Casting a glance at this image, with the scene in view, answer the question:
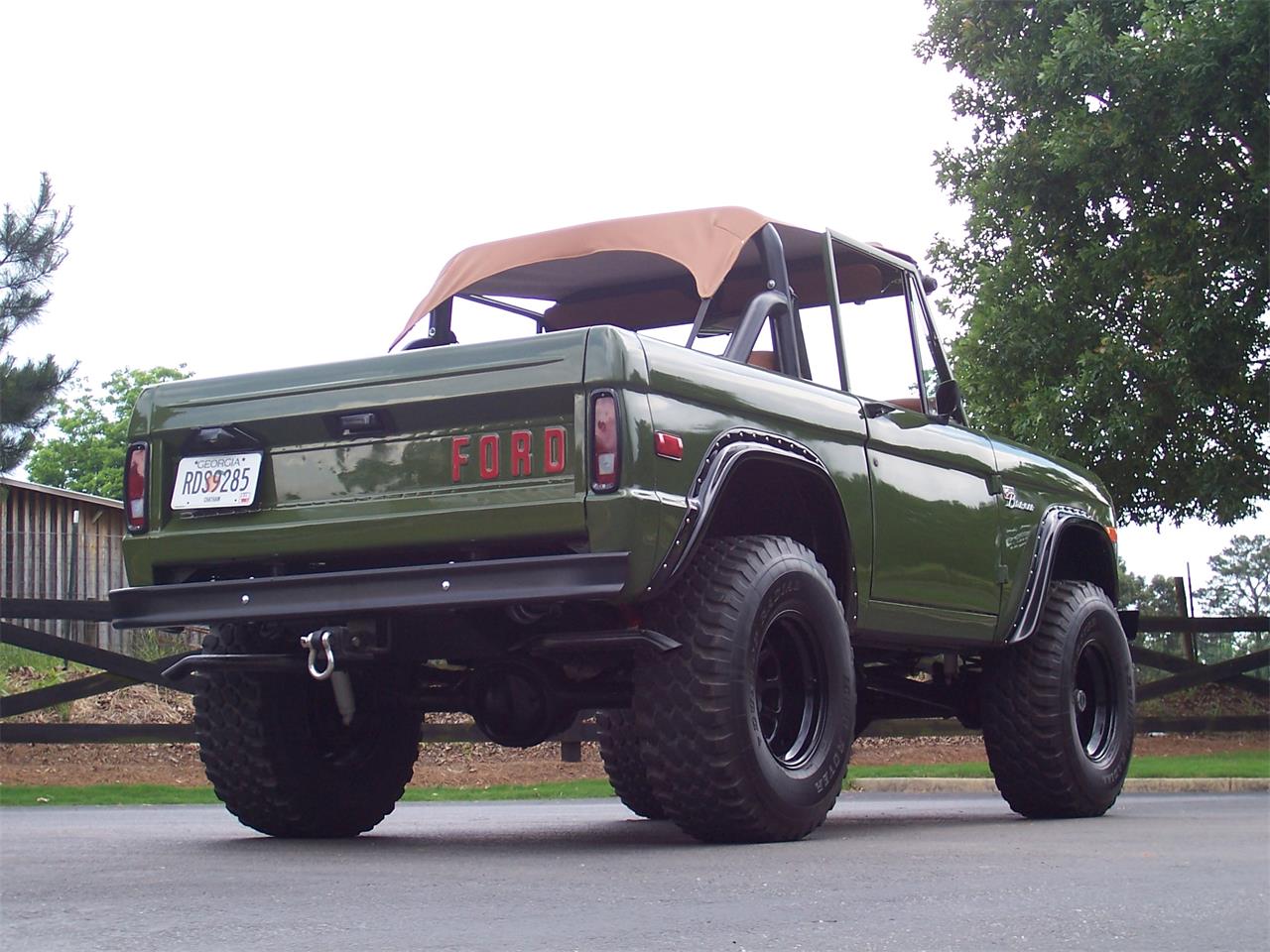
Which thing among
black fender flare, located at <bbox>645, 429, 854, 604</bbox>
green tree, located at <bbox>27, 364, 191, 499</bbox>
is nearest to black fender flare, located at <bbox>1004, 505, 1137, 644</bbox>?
black fender flare, located at <bbox>645, 429, 854, 604</bbox>

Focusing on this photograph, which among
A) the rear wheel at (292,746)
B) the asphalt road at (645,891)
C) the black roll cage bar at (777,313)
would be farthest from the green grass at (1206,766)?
the rear wheel at (292,746)

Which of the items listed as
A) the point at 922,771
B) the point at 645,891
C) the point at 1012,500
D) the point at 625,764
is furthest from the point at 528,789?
the point at 645,891

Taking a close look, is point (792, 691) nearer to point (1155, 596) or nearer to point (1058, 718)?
point (1058, 718)

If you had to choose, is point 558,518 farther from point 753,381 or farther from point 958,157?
point 958,157

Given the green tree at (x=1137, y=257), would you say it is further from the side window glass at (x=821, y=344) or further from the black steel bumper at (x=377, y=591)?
the black steel bumper at (x=377, y=591)

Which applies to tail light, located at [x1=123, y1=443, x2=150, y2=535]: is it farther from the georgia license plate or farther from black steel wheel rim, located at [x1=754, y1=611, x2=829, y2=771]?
black steel wheel rim, located at [x1=754, y1=611, x2=829, y2=771]

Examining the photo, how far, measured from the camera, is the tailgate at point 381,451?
18.2 feet

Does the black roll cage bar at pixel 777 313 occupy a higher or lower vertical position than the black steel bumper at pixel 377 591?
higher

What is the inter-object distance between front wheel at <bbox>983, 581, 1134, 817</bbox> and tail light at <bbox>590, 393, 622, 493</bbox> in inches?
125

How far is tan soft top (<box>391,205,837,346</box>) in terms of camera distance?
678cm

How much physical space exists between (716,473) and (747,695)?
0.73 meters

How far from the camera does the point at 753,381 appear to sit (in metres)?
6.13

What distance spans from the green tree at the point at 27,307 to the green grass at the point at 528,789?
6.71 m

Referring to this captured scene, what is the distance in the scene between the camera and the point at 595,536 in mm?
5383
